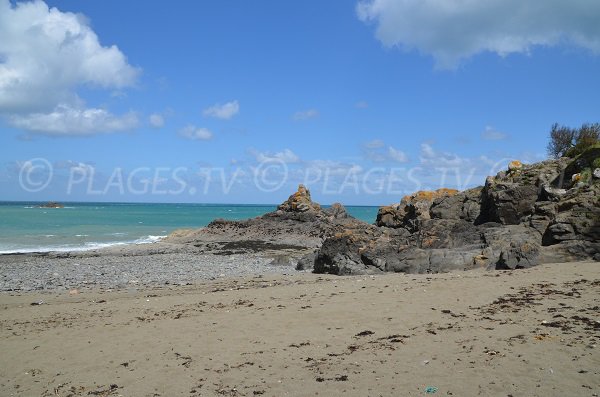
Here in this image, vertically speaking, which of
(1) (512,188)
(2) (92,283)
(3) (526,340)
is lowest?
(2) (92,283)

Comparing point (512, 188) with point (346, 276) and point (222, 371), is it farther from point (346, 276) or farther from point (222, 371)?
point (222, 371)

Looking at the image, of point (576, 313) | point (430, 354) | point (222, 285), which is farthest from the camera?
point (222, 285)

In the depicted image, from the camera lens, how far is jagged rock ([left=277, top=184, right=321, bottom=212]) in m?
48.4

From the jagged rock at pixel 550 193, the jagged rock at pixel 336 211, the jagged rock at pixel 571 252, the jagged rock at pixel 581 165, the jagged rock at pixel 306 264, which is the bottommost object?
the jagged rock at pixel 306 264

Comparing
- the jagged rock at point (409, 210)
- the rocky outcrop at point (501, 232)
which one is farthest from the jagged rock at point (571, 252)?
the jagged rock at point (409, 210)

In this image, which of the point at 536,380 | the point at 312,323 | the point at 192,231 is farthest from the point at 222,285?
the point at 192,231

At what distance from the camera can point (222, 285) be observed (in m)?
17.5

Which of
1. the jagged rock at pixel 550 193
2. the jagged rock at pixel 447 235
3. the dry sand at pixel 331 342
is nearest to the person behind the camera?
the dry sand at pixel 331 342

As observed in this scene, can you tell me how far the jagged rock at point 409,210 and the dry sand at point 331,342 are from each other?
47.8ft

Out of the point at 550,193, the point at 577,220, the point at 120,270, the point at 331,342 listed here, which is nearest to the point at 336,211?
the point at 120,270

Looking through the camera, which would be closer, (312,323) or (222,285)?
(312,323)

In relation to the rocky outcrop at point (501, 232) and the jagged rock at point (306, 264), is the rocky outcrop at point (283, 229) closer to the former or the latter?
the jagged rock at point (306, 264)

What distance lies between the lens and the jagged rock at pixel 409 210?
2869 cm

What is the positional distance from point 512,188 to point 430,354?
17.2 m
